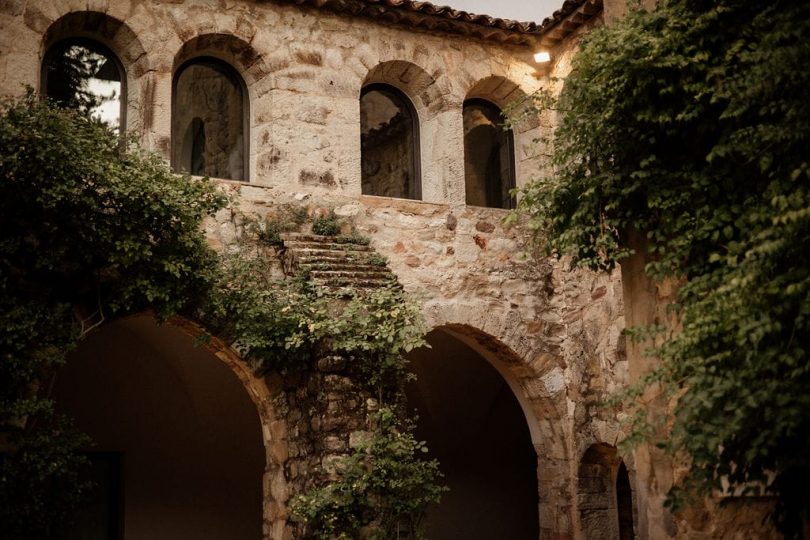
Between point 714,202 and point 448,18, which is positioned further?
point 448,18

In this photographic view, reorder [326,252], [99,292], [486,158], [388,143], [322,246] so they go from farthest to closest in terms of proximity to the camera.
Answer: [486,158] < [388,143] < [322,246] < [326,252] < [99,292]

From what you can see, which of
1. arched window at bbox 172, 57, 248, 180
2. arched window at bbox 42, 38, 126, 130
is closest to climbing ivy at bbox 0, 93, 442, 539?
arched window at bbox 42, 38, 126, 130

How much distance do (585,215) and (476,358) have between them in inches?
221

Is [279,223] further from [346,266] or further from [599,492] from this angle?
[599,492]

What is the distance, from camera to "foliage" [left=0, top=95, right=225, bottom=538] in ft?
20.4

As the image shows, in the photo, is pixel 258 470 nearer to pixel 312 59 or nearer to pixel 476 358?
pixel 476 358

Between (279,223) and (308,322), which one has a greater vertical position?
(279,223)

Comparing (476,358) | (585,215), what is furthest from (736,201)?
(476,358)

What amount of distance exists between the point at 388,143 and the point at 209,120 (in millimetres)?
1791

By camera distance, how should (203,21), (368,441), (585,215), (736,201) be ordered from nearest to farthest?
(736,201) < (585,215) < (368,441) < (203,21)

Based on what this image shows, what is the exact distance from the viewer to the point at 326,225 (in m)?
8.22

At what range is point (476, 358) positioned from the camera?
1141 centimetres

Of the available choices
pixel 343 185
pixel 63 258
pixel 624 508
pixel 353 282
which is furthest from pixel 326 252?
pixel 624 508

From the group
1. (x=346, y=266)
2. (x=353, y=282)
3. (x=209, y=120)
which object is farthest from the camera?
(x=209, y=120)
